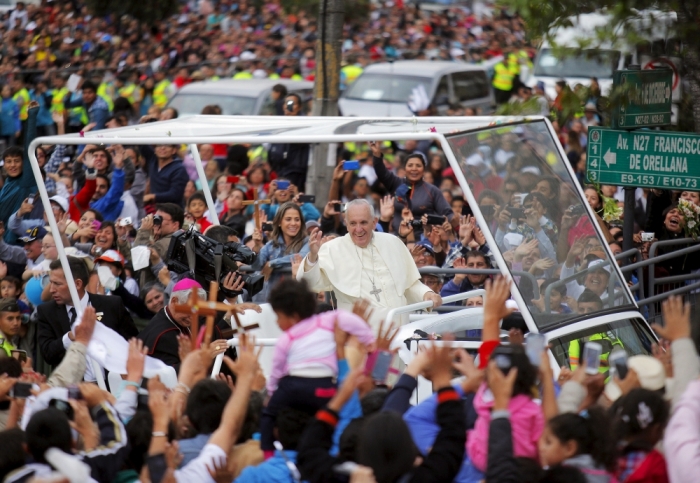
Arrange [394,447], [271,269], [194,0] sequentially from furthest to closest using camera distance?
[194,0] → [271,269] → [394,447]

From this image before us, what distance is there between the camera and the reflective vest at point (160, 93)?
66.5ft

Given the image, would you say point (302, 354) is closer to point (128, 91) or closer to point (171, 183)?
point (171, 183)

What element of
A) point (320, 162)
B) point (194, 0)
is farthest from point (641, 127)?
point (194, 0)

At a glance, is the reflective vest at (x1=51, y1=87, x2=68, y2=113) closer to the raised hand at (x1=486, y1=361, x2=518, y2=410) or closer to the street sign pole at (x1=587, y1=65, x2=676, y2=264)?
the street sign pole at (x1=587, y1=65, x2=676, y2=264)

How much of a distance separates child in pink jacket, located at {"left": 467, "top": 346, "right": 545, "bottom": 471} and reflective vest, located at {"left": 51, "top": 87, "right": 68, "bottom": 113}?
1540cm

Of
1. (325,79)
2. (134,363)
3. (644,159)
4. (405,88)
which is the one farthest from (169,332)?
(405,88)

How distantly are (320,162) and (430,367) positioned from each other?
8.16m

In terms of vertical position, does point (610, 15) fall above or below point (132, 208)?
above

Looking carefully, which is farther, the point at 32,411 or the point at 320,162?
the point at 320,162

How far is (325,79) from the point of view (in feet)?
40.7

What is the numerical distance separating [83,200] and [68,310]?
3.89m

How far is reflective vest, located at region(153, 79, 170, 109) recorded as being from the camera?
20.3 meters

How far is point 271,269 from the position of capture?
8.43 meters

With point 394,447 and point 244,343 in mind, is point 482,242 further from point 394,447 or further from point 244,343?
point 394,447
